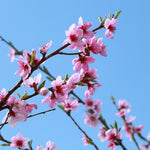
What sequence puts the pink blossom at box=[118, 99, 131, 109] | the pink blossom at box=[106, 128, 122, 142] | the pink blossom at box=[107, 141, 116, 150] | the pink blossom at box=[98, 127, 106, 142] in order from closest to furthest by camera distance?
the pink blossom at box=[106, 128, 122, 142] < the pink blossom at box=[107, 141, 116, 150] < the pink blossom at box=[98, 127, 106, 142] < the pink blossom at box=[118, 99, 131, 109]

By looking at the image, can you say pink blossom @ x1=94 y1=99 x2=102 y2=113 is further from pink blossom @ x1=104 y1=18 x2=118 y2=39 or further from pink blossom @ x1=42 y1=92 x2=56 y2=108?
pink blossom @ x1=42 y1=92 x2=56 y2=108

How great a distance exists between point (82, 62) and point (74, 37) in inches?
11.7

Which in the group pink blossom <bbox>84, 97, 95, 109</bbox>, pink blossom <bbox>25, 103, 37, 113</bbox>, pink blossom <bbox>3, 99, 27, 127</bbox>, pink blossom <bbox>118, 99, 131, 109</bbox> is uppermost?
pink blossom <bbox>118, 99, 131, 109</bbox>

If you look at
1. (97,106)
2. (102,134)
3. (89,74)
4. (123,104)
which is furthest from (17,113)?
(123,104)

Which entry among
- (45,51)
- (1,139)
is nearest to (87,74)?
(45,51)

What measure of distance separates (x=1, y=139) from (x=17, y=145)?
20.1 inches

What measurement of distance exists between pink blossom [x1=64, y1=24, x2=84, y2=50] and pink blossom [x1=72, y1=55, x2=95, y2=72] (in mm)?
144

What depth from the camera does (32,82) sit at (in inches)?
73.7

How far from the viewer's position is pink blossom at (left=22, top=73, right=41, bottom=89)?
179 cm

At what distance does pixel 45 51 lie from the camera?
1.88 m

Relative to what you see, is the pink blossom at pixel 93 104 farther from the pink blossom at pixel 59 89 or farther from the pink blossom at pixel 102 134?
the pink blossom at pixel 59 89

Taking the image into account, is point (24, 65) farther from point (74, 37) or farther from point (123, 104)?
point (123, 104)

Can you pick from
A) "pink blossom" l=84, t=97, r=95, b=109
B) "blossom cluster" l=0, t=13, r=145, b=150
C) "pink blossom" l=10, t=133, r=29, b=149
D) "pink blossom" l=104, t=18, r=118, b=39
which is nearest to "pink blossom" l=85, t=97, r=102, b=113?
"pink blossom" l=84, t=97, r=95, b=109

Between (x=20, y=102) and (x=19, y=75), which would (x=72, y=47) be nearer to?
(x=19, y=75)
